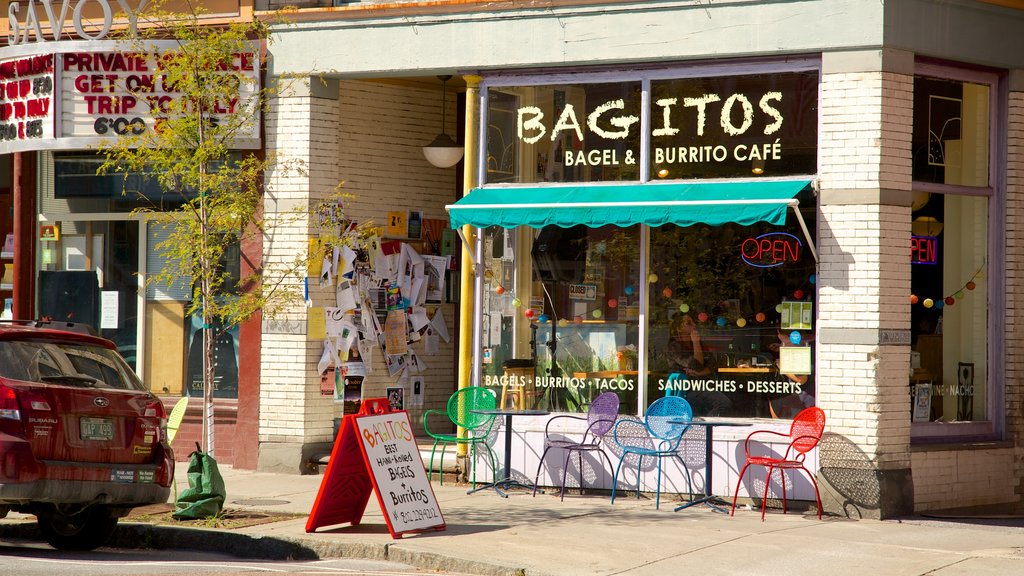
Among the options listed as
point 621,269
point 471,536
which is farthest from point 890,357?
point 471,536

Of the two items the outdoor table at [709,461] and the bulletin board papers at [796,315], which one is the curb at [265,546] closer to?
the outdoor table at [709,461]

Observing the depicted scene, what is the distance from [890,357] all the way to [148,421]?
6.62 metres

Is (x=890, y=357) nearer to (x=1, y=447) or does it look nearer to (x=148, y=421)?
(x=148, y=421)

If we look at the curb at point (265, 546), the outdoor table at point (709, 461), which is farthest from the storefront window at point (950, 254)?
the curb at point (265, 546)

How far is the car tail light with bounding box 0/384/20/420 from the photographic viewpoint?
29.5ft

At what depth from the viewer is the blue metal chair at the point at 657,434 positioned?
39.3 feet

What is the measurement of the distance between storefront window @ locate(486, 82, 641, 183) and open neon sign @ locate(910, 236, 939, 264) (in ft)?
9.19

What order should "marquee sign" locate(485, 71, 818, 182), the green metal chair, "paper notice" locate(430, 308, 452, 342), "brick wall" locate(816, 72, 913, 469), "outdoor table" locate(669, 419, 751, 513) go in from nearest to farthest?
"brick wall" locate(816, 72, 913, 469), "outdoor table" locate(669, 419, 751, 513), "marquee sign" locate(485, 71, 818, 182), the green metal chair, "paper notice" locate(430, 308, 452, 342)

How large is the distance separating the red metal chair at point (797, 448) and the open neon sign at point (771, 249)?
1475 millimetres

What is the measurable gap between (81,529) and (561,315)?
5.24 m

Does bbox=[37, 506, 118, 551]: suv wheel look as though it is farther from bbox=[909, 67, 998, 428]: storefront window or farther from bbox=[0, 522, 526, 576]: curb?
bbox=[909, 67, 998, 428]: storefront window

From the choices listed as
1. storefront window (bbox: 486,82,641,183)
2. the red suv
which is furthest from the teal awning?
the red suv

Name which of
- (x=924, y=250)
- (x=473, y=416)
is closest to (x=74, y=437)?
(x=473, y=416)

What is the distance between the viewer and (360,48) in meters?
13.8
